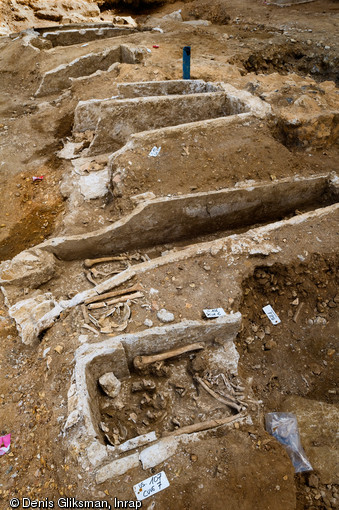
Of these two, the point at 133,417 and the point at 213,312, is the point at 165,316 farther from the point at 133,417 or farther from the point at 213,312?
the point at 133,417

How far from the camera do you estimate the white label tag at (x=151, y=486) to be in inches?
107

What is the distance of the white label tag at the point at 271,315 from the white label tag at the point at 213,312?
0.92 meters

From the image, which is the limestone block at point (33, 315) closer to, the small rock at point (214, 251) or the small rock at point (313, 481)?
the small rock at point (214, 251)

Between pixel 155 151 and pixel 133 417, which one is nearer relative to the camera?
pixel 133 417

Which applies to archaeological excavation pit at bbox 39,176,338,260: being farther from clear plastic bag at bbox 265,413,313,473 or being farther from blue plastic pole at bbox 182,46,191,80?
blue plastic pole at bbox 182,46,191,80

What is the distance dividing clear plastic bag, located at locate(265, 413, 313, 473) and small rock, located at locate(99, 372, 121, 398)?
168 centimetres

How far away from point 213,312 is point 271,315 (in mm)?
1092

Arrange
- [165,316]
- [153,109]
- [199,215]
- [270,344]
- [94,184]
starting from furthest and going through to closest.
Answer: [153,109] < [94,184] < [199,215] < [270,344] < [165,316]

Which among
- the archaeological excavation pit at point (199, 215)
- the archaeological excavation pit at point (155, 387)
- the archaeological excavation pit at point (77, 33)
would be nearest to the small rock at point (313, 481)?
the archaeological excavation pit at point (155, 387)

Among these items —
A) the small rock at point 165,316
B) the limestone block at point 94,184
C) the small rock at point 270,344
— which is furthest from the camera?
the limestone block at point 94,184

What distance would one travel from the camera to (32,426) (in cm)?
313

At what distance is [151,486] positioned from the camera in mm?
2766

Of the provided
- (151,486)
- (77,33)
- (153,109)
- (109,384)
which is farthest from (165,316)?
(77,33)

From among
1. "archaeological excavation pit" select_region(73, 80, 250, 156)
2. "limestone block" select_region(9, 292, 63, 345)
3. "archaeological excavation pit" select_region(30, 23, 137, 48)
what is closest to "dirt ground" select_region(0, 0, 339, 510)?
"limestone block" select_region(9, 292, 63, 345)
